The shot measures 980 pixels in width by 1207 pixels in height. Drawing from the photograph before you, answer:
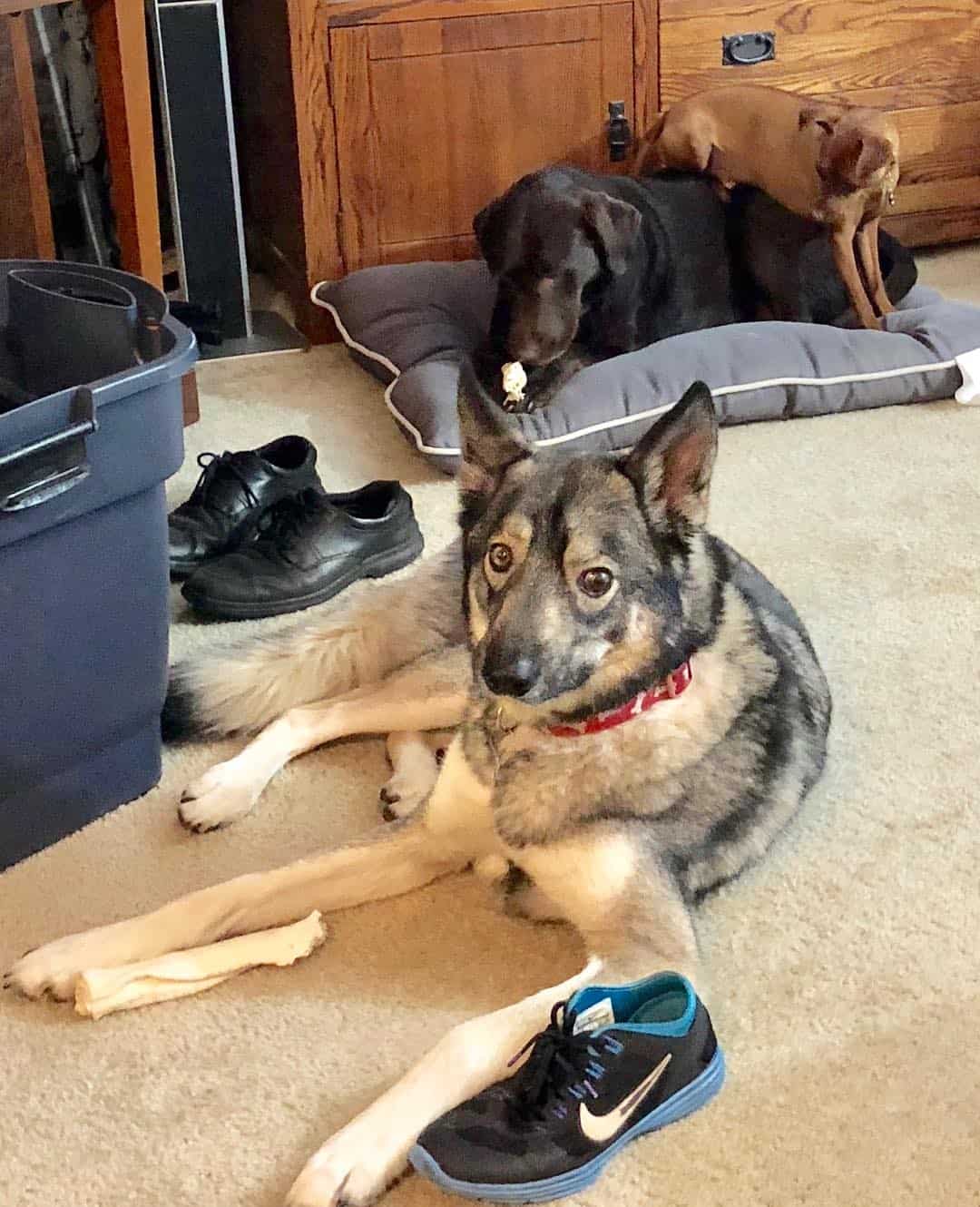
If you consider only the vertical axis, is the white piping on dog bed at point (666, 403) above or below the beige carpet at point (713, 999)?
above

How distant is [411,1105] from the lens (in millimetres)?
1316

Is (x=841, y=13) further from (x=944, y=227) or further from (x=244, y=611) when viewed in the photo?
(x=244, y=611)

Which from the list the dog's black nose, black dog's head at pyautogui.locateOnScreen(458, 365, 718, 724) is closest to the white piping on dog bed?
black dog's head at pyautogui.locateOnScreen(458, 365, 718, 724)

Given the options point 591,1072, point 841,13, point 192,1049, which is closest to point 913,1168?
point 591,1072

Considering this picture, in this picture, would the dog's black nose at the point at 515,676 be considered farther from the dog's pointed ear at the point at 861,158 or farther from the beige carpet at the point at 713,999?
the dog's pointed ear at the point at 861,158

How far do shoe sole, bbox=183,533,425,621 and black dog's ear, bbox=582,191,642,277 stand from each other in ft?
3.16

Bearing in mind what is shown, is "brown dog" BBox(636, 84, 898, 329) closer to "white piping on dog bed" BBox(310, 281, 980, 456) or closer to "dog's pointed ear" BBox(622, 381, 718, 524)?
"white piping on dog bed" BBox(310, 281, 980, 456)

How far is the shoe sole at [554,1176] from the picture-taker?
4.14ft

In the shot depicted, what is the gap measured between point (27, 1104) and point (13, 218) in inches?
91.4

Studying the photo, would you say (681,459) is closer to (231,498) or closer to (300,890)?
(300,890)

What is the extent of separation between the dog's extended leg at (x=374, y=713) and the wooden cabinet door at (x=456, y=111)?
1.82m

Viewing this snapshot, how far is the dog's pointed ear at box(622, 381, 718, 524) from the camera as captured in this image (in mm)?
1478

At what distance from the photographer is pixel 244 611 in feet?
7.52

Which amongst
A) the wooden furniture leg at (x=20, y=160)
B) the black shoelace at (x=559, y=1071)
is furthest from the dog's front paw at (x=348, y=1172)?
the wooden furniture leg at (x=20, y=160)
